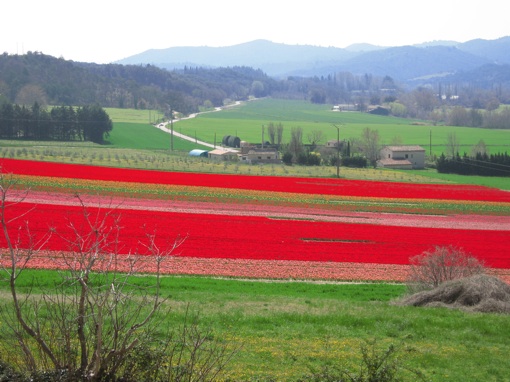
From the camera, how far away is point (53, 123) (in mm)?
109812

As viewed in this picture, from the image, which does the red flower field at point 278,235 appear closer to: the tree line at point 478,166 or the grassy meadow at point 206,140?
the grassy meadow at point 206,140

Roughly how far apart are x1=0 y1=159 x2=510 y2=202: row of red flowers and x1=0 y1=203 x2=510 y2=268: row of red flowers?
55.6 feet

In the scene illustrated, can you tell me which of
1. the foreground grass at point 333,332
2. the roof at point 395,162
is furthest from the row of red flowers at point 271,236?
the roof at point 395,162

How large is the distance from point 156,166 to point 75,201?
32857 mm

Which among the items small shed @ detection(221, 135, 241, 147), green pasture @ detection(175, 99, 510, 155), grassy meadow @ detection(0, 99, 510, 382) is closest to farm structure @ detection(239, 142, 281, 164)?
small shed @ detection(221, 135, 241, 147)

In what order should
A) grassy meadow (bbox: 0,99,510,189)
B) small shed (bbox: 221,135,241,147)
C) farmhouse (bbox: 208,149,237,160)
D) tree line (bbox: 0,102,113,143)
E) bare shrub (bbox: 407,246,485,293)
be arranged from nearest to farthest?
bare shrub (bbox: 407,246,485,293) → grassy meadow (bbox: 0,99,510,189) → farmhouse (bbox: 208,149,237,160) → tree line (bbox: 0,102,113,143) → small shed (bbox: 221,135,241,147)

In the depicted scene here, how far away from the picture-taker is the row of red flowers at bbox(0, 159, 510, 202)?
5672 centimetres

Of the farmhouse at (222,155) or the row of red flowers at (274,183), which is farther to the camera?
the farmhouse at (222,155)

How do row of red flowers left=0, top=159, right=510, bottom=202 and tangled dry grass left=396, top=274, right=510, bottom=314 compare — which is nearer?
tangled dry grass left=396, top=274, right=510, bottom=314

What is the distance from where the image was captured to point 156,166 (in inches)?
2938

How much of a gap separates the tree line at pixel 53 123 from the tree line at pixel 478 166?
56941 mm

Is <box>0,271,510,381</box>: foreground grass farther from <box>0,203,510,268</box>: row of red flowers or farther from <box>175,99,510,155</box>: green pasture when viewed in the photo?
<box>175,99,510,155</box>: green pasture

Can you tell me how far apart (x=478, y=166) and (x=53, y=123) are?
65.4 m

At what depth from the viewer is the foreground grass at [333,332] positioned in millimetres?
12474
